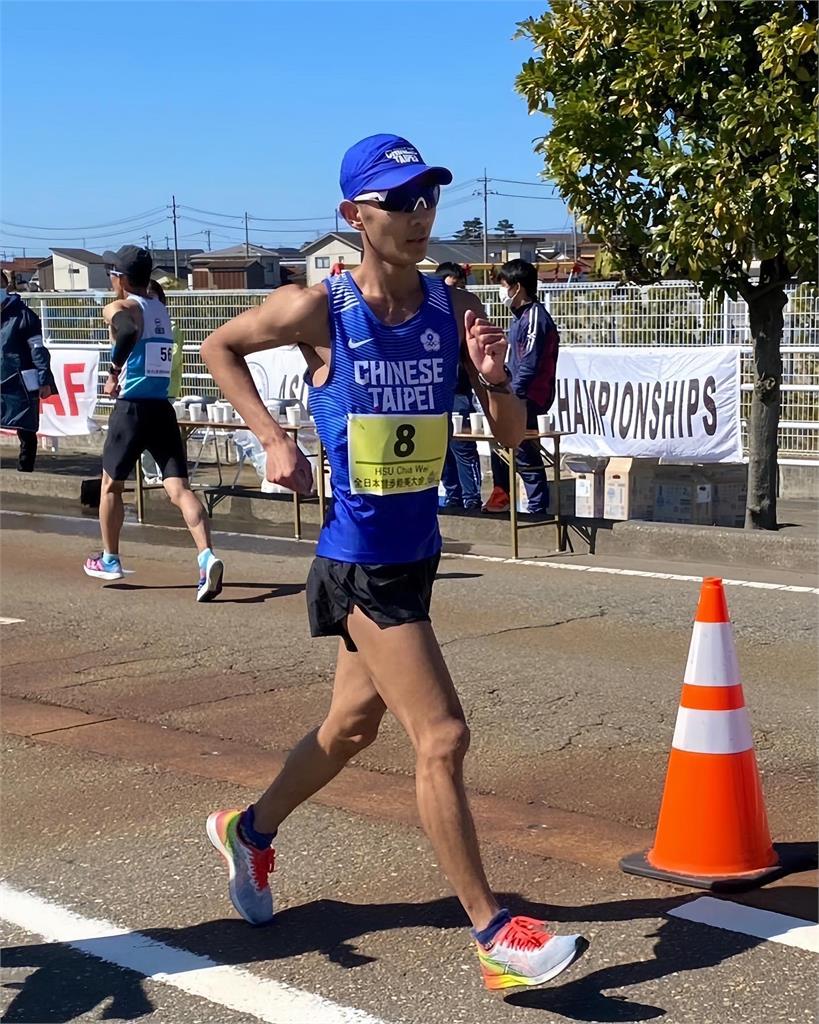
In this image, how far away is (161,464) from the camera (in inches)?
398

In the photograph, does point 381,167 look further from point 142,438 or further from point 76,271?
point 76,271

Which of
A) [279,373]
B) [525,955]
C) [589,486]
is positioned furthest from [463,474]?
[525,955]

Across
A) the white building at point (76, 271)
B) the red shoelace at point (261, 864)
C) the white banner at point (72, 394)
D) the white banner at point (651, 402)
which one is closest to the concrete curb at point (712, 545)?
the white banner at point (651, 402)

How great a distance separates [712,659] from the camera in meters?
4.86

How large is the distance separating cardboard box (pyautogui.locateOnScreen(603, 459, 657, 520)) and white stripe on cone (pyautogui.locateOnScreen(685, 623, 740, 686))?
772 cm

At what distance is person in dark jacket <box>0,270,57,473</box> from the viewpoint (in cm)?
1639

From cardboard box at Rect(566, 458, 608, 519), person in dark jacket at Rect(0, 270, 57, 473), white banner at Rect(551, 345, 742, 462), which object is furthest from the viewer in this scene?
person in dark jacket at Rect(0, 270, 57, 473)

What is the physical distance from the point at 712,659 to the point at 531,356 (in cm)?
761

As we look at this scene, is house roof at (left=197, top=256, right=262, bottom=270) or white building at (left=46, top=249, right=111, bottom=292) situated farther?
white building at (left=46, top=249, right=111, bottom=292)

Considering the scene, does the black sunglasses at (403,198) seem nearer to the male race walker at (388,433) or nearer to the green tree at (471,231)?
the male race walker at (388,433)

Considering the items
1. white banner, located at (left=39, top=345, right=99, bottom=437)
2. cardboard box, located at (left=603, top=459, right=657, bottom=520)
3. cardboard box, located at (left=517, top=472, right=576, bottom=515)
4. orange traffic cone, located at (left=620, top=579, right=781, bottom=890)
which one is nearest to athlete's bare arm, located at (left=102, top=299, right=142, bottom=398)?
cardboard box, located at (left=517, top=472, right=576, bottom=515)

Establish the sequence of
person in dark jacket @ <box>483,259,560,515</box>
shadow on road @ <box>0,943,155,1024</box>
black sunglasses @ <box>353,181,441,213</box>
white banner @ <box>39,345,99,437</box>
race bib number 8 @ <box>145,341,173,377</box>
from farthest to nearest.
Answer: white banner @ <box>39,345,99,437</box>
person in dark jacket @ <box>483,259,560,515</box>
race bib number 8 @ <box>145,341,173,377</box>
black sunglasses @ <box>353,181,441,213</box>
shadow on road @ <box>0,943,155,1024</box>

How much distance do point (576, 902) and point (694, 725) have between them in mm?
662

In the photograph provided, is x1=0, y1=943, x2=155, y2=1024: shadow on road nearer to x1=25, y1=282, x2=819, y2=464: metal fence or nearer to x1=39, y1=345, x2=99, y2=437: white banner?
x1=25, y1=282, x2=819, y2=464: metal fence
